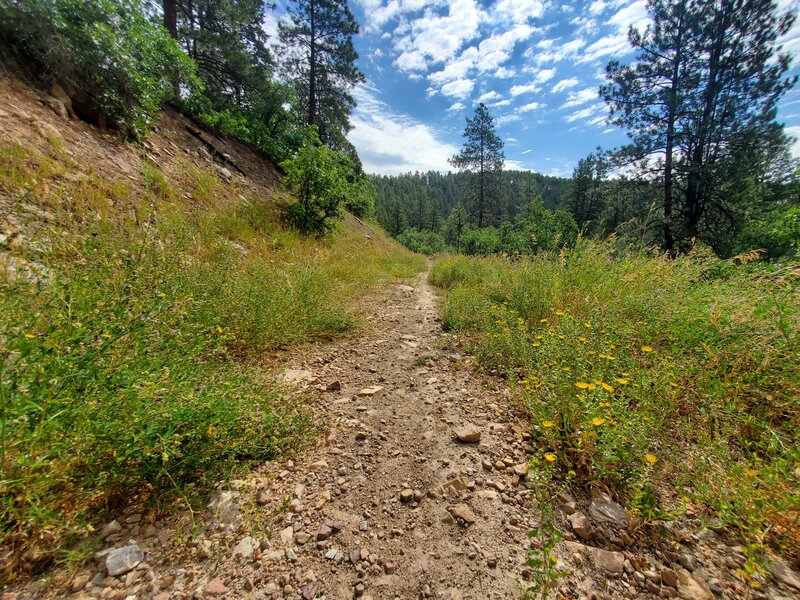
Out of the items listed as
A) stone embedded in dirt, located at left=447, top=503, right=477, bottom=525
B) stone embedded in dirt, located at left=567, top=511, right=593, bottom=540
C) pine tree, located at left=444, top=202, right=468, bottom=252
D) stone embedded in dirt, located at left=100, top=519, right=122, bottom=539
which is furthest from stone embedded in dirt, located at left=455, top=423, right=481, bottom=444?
pine tree, located at left=444, top=202, right=468, bottom=252

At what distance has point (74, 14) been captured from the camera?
15.6ft

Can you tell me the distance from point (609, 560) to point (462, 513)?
679mm

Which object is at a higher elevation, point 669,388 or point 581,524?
point 669,388

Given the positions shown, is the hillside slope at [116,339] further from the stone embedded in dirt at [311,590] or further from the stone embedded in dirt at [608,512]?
the stone embedded in dirt at [608,512]

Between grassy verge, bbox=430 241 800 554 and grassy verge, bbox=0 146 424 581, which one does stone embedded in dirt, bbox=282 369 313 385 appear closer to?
grassy verge, bbox=0 146 424 581

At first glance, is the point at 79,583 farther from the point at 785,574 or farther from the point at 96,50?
the point at 96,50

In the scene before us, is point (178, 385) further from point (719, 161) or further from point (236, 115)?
point (719, 161)

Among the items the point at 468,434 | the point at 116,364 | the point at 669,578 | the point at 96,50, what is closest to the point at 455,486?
the point at 468,434

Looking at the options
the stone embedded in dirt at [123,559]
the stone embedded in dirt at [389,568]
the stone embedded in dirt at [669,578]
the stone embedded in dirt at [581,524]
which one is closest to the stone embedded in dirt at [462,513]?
the stone embedded in dirt at [389,568]

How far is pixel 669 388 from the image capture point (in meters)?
2.29

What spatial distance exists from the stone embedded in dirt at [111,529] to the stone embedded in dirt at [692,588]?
2.52 meters

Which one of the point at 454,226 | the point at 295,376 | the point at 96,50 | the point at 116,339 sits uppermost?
the point at 454,226

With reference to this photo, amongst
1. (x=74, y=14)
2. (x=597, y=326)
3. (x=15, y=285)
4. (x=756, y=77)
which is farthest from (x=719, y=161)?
(x=74, y=14)

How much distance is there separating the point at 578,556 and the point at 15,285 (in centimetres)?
349
